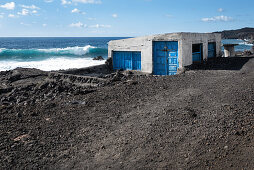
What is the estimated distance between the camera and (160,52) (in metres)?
16.5

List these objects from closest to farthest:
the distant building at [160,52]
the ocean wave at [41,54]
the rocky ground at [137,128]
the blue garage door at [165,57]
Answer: the rocky ground at [137,128], the distant building at [160,52], the blue garage door at [165,57], the ocean wave at [41,54]

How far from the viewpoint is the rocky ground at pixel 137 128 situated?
5480 mm

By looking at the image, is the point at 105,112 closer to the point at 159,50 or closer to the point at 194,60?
the point at 159,50

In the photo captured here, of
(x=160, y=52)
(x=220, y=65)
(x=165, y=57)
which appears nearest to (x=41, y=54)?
(x=160, y=52)

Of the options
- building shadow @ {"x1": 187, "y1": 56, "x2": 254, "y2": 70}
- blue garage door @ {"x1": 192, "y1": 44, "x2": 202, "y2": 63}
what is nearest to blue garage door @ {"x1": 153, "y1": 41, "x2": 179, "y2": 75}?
building shadow @ {"x1": 187, "y1": 56, "x2": 254, "y2": 70}

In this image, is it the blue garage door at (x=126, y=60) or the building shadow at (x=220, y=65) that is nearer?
the building shadow at (x=220, y=65)

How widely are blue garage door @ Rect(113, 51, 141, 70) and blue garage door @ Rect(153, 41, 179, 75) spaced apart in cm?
139

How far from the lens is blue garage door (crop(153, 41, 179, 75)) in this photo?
52.7ft

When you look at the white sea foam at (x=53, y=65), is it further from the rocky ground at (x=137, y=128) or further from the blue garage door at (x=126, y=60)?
the rocky ground at (x=137, y=128)

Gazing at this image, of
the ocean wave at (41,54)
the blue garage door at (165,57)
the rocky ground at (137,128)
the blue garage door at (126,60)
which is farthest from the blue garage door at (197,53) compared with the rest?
the ocean wave at (41,54)

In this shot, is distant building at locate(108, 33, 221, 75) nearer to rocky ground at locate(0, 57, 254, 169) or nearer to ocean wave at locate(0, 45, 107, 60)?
rocky ground at locate(0, 57, 254, 169)

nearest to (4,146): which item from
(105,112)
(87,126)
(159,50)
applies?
(87,126)

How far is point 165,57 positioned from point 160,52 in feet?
Answer: 1.43

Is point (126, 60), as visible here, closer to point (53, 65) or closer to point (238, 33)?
point (53, 65)
